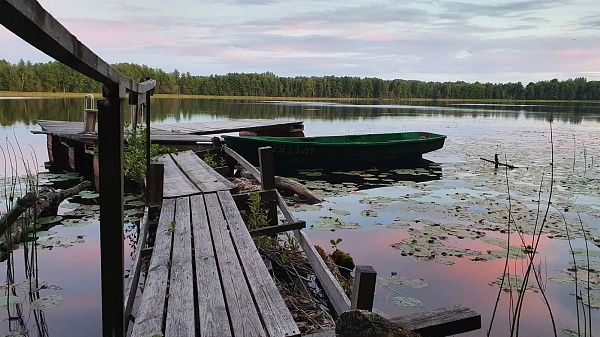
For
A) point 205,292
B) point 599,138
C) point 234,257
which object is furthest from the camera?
point 599,138

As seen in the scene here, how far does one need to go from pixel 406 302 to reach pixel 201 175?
4045 mm

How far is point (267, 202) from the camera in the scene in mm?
6070

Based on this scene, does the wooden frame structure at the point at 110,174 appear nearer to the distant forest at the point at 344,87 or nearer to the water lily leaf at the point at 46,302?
the water lily leaf at the point at 46,302

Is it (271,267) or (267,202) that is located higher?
(267,202)

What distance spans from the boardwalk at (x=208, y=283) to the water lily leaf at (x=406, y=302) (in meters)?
1.81

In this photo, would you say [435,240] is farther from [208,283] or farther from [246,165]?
[208,283]

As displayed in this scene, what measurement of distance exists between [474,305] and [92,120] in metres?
8.88

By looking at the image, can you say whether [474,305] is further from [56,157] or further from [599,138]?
[599,138]

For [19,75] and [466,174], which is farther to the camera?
[19,75]

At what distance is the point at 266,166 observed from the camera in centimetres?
596

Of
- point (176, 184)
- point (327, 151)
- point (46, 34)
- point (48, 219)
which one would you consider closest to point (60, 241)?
point (48, 219)

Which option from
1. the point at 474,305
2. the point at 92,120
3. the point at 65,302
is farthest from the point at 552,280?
the point at 92,120

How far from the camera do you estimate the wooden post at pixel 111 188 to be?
6.98 ft

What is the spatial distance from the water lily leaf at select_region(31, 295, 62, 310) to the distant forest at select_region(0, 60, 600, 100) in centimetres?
8398
